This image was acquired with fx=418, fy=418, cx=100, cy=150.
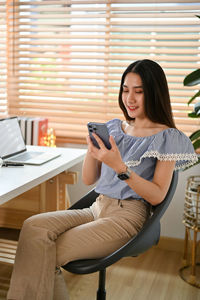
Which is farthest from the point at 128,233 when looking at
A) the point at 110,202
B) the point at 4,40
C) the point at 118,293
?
the point at 4,40

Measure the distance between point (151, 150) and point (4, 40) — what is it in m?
1.98

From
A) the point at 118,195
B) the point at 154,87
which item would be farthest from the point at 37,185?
the point at 154,87

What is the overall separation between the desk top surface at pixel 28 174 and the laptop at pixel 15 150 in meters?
0.06

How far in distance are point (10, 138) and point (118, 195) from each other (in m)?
0.93

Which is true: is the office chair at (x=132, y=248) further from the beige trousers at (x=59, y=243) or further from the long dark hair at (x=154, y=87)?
the long dark hair at (x=154, y=87)

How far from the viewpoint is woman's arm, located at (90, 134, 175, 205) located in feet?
5.32

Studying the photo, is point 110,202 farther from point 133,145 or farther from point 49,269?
point 49,269

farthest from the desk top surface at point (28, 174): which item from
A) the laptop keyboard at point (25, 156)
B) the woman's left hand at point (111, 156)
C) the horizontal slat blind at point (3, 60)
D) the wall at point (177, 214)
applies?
the horizontal slat blind at point (3, 60)

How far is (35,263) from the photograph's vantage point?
5.07ft

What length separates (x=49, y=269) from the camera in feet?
5.07

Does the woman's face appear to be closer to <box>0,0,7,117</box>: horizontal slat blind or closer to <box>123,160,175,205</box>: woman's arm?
<box>123,160,175,205</box>: woman's arm

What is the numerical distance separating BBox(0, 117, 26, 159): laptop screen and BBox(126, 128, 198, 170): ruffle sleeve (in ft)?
2.86

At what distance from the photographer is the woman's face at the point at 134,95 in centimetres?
178

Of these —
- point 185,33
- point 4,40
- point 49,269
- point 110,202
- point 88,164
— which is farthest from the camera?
point 4,40
